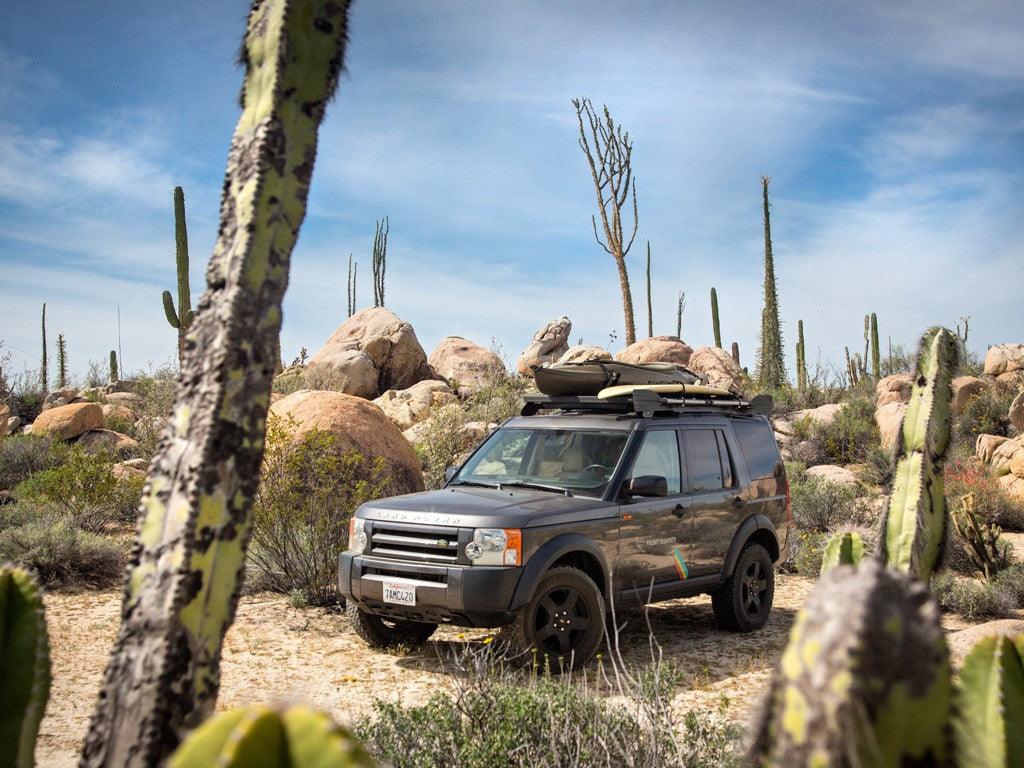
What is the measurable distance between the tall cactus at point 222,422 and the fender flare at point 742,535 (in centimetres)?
647

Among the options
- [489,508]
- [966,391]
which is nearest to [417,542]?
[489,508]

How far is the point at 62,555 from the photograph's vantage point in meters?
10.5

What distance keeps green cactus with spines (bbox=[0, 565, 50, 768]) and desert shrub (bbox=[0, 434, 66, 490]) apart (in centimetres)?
1539

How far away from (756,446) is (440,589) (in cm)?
404

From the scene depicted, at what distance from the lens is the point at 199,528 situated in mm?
2590

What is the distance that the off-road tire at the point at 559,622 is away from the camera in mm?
6582

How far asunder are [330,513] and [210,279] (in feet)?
24.7

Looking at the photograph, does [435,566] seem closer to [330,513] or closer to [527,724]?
[527,724]

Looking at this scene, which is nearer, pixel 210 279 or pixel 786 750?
pixel 786 750

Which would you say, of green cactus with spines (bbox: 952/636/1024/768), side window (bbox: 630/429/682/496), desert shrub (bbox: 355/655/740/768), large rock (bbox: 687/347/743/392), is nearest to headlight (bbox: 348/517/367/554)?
side window (bbox: 630/429/682/496)

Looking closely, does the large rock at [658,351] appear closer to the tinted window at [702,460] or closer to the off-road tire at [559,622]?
the tinted window at [702,460]

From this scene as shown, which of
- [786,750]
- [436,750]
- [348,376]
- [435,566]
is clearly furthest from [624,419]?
[348,376]

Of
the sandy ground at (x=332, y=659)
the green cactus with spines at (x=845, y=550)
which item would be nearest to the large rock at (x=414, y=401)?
the sandy ground at (x=332, y=659)

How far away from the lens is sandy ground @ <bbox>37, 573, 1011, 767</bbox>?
6.27 metres
